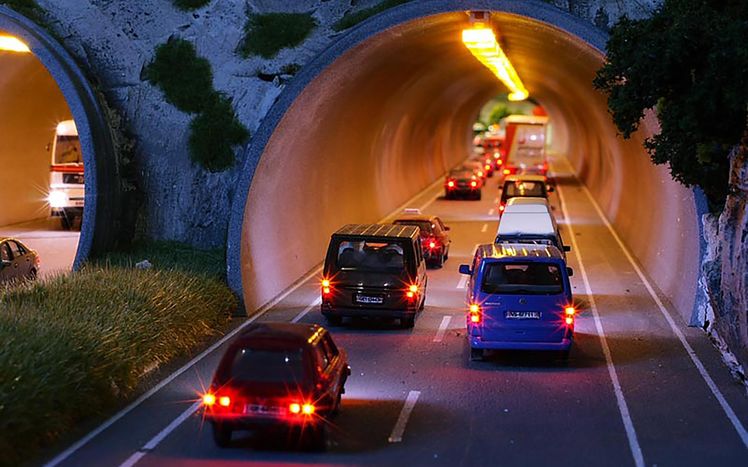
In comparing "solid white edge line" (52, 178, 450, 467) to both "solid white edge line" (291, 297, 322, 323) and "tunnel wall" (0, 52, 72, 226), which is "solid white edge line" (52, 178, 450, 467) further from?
"tunnel wall" (0, 52, 72, 226)

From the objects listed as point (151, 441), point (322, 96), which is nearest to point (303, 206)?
point (322, 96)

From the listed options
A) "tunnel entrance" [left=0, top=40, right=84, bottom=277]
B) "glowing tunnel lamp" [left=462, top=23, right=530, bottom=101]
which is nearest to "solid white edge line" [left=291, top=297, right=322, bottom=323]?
"glowing tunnel lamp" [left=462, top=23, right=530, bottom=101]

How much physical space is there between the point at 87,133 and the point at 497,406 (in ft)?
40.5

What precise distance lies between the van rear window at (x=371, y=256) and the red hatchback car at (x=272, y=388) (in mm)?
8213

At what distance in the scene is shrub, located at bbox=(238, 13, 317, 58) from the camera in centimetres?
2492

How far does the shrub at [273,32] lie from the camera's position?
24922 mm

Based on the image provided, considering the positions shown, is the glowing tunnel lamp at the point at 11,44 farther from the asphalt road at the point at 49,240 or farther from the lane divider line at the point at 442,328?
the lane divider line at the point at 442,328

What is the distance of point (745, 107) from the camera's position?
1695cm

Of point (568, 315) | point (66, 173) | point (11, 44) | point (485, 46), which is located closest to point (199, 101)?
point (11, 44)

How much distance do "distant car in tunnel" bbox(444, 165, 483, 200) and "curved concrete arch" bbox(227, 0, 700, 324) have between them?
263 inches

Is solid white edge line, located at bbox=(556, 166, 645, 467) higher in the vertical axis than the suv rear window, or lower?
lower

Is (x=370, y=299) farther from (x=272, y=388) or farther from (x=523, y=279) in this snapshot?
(x=272, y=388)

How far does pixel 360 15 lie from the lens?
80.4 feet

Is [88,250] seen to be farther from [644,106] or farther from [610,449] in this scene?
[610,449]
